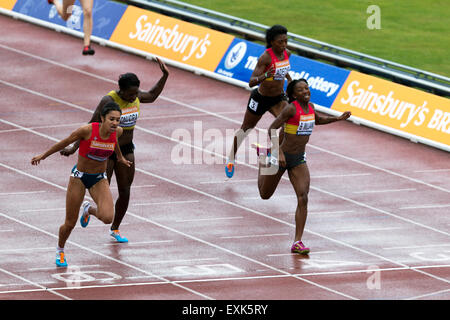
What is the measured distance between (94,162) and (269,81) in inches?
199

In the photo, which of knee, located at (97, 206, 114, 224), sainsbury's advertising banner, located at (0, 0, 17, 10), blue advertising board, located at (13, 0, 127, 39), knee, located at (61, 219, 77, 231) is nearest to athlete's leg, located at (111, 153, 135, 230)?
knee, located at (97, 206, 114, 224)

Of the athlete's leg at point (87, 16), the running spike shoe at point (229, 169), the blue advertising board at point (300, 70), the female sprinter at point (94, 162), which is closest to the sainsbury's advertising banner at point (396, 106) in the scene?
the blue advertising board at point (300, 70)

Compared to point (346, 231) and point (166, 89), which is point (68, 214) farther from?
point (166, 89)

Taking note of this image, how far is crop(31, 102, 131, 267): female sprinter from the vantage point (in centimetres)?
1591

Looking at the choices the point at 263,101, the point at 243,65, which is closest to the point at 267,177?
the point at 263,101

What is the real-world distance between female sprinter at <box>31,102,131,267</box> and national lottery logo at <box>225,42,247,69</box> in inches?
443

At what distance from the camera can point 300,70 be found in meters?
26.3

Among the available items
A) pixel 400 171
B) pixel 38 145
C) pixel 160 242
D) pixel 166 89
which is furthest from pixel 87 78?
pixel 160 242

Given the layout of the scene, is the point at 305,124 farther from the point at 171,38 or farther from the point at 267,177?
the point at 171,38

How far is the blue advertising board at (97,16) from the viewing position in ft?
97.7

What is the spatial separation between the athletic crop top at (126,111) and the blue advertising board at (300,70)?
30.2 ft

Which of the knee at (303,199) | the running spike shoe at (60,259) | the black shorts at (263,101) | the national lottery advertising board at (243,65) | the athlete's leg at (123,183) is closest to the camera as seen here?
the running spike shoe at (60,259)

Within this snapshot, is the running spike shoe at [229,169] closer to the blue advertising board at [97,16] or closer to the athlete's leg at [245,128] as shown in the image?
the athlete's leg at [245,128]
